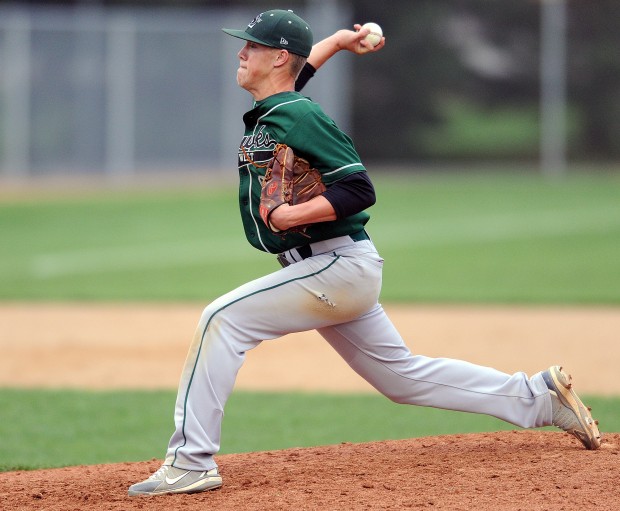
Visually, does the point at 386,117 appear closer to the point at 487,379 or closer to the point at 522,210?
the point at 522,210

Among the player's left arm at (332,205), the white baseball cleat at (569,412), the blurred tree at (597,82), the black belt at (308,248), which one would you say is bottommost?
the white baseball cleat at (569,412)

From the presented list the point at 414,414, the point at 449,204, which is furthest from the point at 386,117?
the point at 414,414

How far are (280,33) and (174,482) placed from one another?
1.77m

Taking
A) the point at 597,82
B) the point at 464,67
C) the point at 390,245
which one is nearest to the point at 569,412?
the point at 390,245

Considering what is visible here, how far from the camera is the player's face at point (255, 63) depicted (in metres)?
4.29

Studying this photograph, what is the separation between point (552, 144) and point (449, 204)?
20.0ft

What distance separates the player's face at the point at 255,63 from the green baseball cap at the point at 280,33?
0.04 meters

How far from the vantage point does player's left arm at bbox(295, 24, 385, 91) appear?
4922 millimetres

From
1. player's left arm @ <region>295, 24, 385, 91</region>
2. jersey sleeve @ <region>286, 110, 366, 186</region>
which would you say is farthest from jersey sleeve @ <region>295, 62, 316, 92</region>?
jersey sleeve @ <region>286, 110, 366, 186</region>

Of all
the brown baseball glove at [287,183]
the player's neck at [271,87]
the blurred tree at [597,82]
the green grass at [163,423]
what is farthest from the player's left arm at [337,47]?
the blurred tree at [597,82]

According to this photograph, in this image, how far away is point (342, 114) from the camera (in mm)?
26125

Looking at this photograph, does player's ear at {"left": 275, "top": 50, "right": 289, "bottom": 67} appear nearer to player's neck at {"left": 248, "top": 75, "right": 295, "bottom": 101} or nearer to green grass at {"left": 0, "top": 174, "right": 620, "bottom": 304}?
player's neck at {"left": 248, "top": 75, "right": 295, "bottom": 101}

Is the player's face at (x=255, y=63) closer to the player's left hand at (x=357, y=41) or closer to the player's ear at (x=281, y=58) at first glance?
the player's ear at (x=281, y=58)

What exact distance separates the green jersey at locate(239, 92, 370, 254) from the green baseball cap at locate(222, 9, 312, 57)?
19 centimetres
